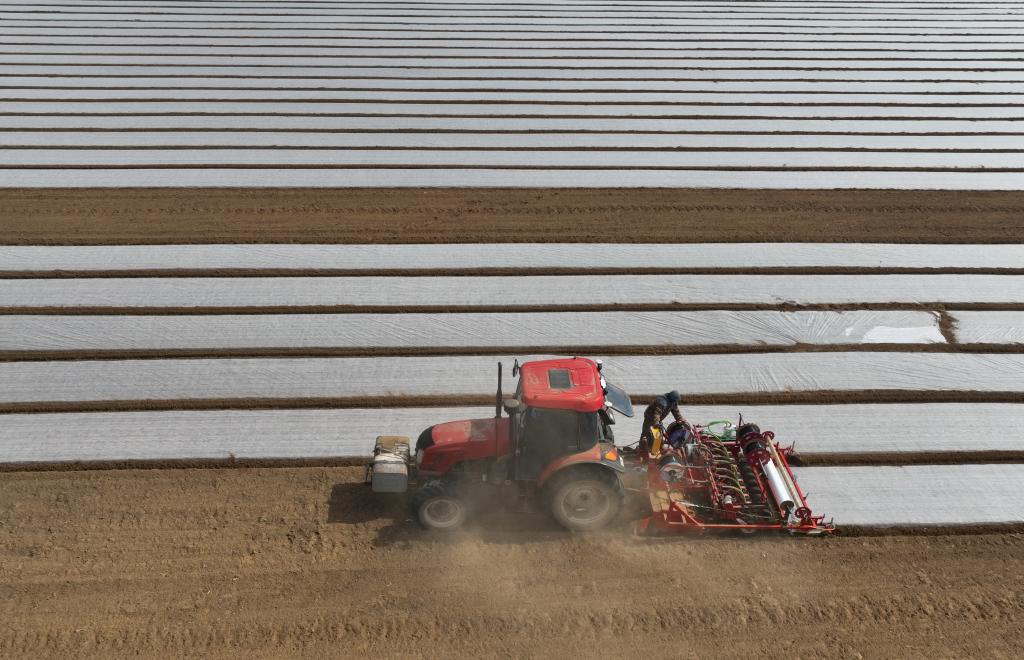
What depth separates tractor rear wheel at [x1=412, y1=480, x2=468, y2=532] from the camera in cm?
601

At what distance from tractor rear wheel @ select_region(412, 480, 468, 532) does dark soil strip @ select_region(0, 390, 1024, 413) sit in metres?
1.88

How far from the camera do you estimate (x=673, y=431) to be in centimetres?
649

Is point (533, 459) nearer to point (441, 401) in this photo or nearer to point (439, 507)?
point (439, 507)

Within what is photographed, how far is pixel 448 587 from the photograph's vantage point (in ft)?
19.0

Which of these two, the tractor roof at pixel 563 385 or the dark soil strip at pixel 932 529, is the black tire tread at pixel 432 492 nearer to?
the tractor roof at pixel 563 385

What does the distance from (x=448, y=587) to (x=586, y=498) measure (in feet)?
4.33

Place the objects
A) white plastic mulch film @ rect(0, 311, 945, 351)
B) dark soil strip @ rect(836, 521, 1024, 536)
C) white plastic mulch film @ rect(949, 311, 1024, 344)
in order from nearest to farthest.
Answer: dark soil strip @ rect(836, 521, 1024, 536) → white plastic mulch film @ rect(0, 311, 945, 351) → white plastic mulch film @ rect(949, 311, 1024, 344)

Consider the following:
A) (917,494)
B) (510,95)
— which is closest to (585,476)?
(917,494)

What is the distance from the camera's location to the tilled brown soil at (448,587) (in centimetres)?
540

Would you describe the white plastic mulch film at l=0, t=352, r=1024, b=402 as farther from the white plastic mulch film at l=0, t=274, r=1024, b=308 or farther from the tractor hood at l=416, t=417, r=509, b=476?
the tractor hood at l=416, t=417, r=509, b=476

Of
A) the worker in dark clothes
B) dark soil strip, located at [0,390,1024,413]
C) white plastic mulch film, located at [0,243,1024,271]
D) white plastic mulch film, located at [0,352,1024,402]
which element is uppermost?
white plastic mulch film, located at [0,243,1024,271]

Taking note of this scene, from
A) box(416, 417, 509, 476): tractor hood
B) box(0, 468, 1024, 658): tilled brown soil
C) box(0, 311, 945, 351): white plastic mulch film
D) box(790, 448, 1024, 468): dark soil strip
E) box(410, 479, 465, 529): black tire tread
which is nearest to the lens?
box(0, 468, 1024, 658): tilled brown soil

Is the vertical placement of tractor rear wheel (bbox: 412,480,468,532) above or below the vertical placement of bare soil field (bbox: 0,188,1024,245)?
below

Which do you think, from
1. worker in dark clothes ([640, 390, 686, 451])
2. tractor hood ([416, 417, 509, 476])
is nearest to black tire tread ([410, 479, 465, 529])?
tractor hood ([416, 417, 509, 476])
